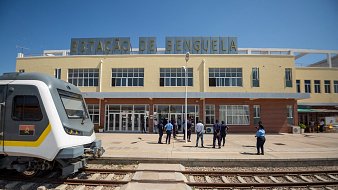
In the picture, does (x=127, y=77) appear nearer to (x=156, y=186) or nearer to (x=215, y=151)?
(x=215, y=151)

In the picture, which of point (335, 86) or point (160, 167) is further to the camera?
point (335, 86)

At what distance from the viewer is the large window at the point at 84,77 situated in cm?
2511

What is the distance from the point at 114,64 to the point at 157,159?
711 inches

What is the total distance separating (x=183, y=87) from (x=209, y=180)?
1698cm

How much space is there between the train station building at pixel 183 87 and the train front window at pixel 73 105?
46.5ft

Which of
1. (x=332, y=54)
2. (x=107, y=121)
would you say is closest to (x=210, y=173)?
(x=107, y=121)

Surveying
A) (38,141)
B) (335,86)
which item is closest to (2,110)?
(38,141)

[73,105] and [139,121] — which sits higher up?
[73,105]

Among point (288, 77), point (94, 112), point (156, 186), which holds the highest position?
point (288, 77)

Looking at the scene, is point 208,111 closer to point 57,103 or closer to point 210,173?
point 210,173

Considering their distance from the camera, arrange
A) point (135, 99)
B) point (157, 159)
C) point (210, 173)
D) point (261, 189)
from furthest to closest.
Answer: point (135, 99) → point (157, 159) → point (210, 173) → point (261, 189)

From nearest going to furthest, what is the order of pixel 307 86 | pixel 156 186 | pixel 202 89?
1. pixel 156 186
2. pixel 202 89
3. pixel 307 86

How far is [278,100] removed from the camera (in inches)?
951

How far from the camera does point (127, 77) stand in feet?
81.3
